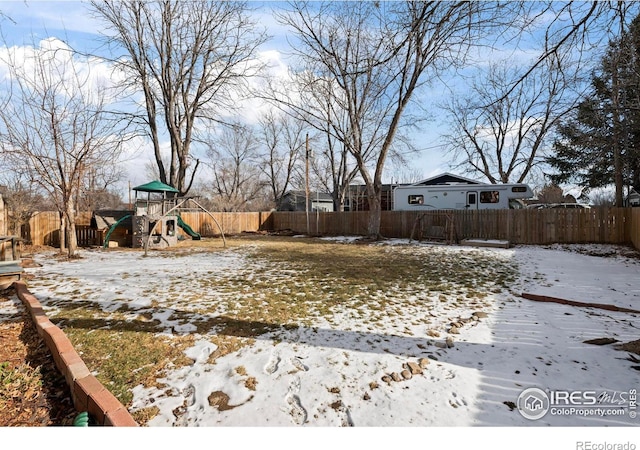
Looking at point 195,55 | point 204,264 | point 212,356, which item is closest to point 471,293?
point 212,356

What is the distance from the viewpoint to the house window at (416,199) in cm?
Answer: 1689

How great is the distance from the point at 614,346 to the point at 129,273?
7929 mm

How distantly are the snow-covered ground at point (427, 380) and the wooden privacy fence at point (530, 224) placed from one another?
9.07m

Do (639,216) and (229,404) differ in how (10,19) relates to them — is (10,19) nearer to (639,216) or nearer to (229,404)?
(229,404)

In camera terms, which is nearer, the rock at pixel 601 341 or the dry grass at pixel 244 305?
the dry grass at pixel 244 305

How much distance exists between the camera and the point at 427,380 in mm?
2322

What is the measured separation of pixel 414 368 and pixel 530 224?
41.6ft

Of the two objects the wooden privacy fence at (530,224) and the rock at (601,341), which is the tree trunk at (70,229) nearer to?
the rock at (601,341)

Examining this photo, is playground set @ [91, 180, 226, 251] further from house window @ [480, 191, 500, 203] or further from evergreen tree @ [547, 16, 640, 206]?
house window @ [480, 191, 500, 203]

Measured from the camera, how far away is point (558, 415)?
1988 mm

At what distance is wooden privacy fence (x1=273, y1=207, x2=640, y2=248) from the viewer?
35.7 feet

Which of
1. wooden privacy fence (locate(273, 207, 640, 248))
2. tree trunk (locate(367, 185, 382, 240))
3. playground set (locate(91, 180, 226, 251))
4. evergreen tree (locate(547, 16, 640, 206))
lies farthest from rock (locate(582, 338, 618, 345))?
tree trunk (locate(367, 185, 382, 240))

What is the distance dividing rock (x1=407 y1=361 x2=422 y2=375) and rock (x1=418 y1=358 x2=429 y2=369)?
0.03 meters

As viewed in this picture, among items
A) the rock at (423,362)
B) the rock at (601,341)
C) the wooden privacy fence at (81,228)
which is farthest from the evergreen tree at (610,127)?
the wooden privacy fence at (81,228)
